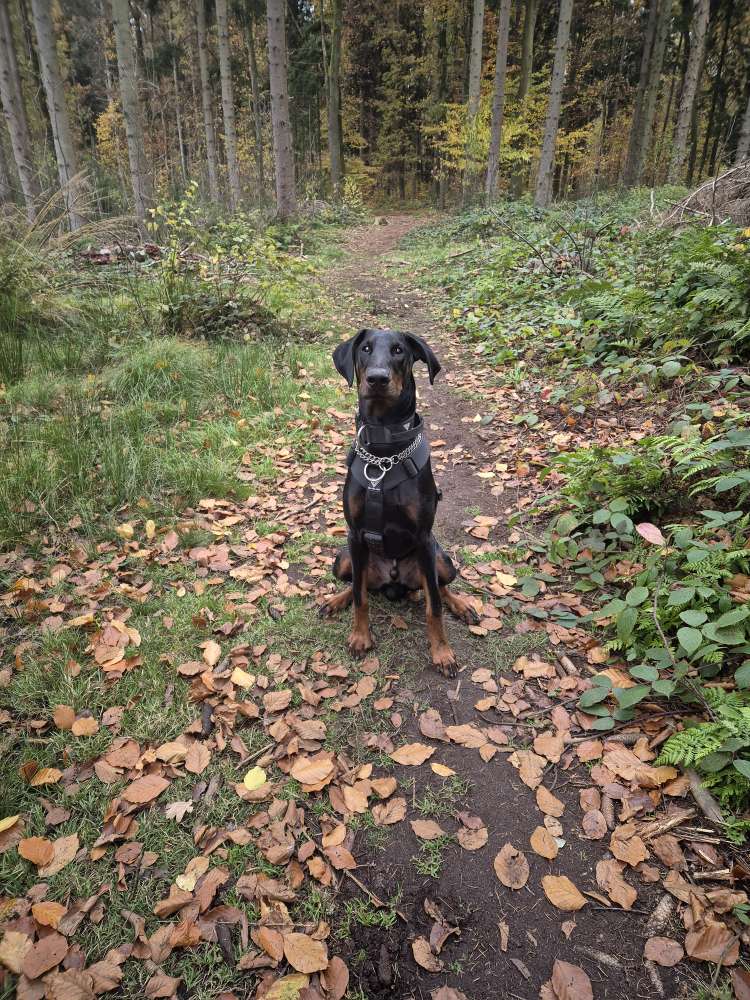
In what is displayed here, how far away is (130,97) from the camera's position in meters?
9.30

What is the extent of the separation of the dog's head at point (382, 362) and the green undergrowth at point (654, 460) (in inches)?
58.8

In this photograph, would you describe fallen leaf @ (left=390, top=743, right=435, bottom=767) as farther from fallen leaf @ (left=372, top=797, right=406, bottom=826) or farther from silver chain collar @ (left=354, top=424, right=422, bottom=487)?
silver chain collar @ (left=354, top=424, right=422, bottom=487)

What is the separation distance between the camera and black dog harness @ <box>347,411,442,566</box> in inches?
105

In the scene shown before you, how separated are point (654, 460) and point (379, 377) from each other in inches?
78.5

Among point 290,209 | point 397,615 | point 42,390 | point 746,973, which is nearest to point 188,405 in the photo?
point 42,390

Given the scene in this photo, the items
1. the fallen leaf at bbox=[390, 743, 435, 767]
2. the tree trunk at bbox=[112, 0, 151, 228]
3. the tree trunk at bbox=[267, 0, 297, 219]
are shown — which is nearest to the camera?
the fallen leaf at bbox=[390, 743, 435, 767]

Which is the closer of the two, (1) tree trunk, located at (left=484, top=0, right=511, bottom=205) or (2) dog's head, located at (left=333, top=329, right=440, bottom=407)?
(2) dog's head, located at (left=333, top=329, right=440, bottom=407)

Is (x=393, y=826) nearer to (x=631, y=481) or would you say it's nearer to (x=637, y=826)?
(x=637, y=826)

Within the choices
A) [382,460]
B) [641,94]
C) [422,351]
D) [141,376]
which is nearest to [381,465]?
[382,460]

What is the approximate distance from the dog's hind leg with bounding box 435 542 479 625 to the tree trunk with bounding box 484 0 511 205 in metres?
16.7

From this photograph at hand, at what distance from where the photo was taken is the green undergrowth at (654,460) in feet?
7.45

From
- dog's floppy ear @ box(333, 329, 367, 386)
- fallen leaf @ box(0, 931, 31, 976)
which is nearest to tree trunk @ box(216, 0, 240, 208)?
dog's floppy ear @ box(333, 329, 367, 386)

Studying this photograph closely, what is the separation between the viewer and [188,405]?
538 cm

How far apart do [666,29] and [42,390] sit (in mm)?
21276
